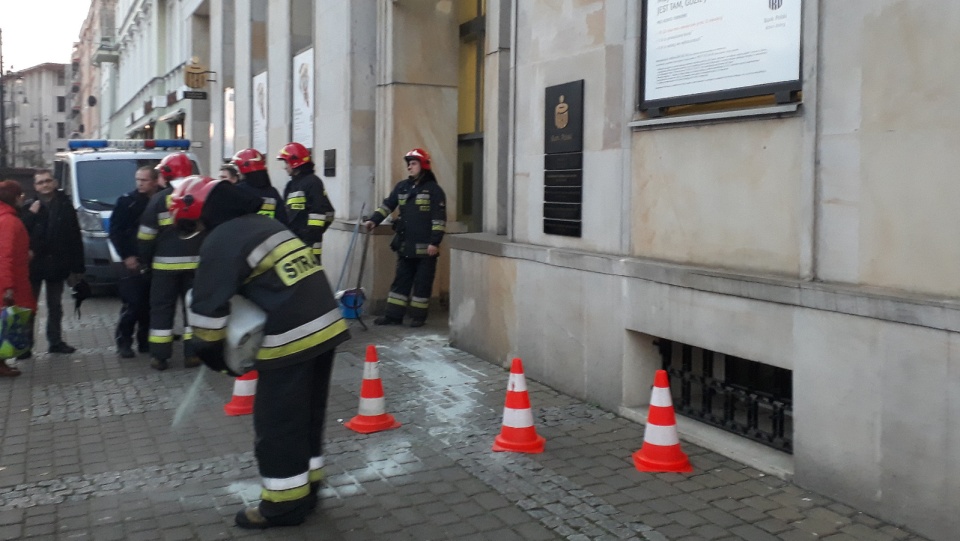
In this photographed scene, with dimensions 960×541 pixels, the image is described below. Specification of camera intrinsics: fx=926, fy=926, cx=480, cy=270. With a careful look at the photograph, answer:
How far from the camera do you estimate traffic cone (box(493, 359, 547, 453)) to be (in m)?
5.77

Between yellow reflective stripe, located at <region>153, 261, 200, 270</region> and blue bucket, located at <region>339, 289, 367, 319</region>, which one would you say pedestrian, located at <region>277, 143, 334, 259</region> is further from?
yellow reflective stripe, located at <region>153, 261, 200, 270</region>

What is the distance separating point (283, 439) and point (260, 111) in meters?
13.7

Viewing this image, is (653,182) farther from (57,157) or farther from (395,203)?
(57,157)

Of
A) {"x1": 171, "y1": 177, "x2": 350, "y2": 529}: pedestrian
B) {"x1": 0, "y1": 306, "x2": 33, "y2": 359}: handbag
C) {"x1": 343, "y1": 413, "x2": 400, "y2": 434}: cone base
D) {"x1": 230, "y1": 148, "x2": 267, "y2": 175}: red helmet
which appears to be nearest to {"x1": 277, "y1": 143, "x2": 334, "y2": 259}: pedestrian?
{"x1": 230, "y1": 148, "x2": 267, "y2": 175}: red helmet

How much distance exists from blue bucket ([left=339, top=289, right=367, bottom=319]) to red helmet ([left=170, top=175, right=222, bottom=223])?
564 cm

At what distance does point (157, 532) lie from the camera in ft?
14.8

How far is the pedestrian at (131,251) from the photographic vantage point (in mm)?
8820

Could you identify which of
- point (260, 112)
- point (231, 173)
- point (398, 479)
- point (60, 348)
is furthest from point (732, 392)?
point (260, 112)

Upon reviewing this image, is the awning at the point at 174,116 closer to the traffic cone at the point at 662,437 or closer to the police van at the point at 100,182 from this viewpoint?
the police van at the point at 100,182

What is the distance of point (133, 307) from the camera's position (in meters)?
9.01

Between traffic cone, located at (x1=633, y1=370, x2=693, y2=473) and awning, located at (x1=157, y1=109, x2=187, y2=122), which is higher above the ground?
awning, located at (x1=157, y1=109, x2=187, y2=122)

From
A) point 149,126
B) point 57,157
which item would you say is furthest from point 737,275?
point 149,126

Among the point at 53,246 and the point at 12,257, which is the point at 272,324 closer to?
the point at 12,257

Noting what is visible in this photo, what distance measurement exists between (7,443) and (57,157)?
10.5m
